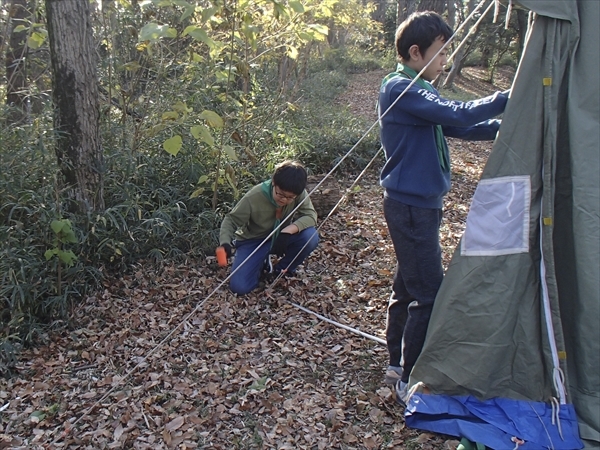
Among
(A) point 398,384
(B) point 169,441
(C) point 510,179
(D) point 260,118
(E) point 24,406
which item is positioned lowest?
(E) point 24,406

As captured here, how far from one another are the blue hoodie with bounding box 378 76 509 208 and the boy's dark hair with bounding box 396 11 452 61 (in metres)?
0.16

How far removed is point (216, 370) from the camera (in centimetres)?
317

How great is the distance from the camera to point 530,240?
2305 mm

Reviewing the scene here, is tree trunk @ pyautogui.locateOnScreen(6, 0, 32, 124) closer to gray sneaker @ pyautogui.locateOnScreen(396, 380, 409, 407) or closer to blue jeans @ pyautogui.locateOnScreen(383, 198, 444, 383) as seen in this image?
blue jeans @ pyautogui.locateOnScreen(383, 198, 444, 383)

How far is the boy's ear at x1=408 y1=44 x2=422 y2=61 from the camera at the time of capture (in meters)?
2.37

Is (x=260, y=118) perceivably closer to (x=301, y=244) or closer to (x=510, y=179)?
(x=301, y=244)

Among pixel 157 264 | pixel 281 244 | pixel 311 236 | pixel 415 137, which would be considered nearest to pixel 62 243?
pixel 157 264

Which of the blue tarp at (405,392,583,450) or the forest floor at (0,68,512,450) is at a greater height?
the blue tarp at (405,392,583,450)

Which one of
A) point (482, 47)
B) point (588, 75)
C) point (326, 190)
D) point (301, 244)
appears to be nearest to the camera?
point (588, 75)

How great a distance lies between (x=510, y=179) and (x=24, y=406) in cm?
274

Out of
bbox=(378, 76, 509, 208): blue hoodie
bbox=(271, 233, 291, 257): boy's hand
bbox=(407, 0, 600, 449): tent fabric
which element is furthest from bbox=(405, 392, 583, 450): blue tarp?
bbox=(271, 233, 291, 257): boy's hand

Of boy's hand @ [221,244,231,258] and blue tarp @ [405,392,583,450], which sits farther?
boy's hand @ [221,244,231,258]

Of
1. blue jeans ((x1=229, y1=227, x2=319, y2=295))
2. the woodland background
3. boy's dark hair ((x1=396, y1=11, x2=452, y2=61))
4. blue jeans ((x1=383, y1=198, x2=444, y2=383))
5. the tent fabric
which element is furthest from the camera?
blue jeans ((x1=229, y1=227, x2=319, y2=295))

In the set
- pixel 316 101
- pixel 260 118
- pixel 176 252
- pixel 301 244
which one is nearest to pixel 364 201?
pixel 260 118
